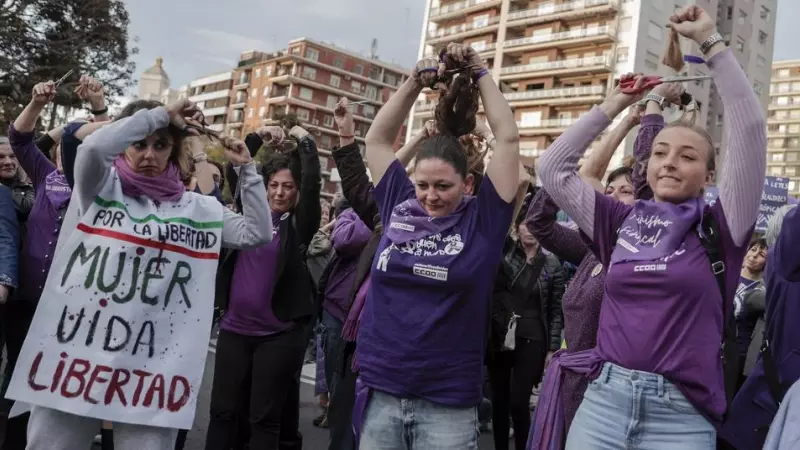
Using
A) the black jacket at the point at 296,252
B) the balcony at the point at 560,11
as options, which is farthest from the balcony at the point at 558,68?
the black jacket at the point at 296,252

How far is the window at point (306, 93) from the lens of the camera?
79812mm

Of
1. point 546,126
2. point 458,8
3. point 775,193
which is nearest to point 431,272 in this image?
point 775,193

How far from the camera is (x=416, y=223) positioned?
3.04 meters

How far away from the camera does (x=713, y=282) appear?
2512mm

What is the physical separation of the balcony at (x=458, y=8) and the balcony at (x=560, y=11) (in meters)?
2.56

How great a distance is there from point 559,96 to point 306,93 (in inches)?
1480

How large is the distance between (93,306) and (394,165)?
141 centimetres

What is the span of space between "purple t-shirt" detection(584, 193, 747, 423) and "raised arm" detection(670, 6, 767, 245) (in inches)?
2.0

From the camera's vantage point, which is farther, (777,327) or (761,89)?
(761,89)

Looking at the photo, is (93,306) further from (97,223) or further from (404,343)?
(404,343)

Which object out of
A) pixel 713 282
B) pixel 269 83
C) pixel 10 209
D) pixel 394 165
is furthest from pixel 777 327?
pixel 269 83

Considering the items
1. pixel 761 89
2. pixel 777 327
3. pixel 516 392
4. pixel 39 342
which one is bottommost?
pixel 516 392

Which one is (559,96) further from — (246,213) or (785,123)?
(785,123)

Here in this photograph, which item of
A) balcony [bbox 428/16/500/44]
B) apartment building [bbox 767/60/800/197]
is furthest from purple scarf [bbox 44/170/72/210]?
apartment building [bbox 767/60/800/197]
